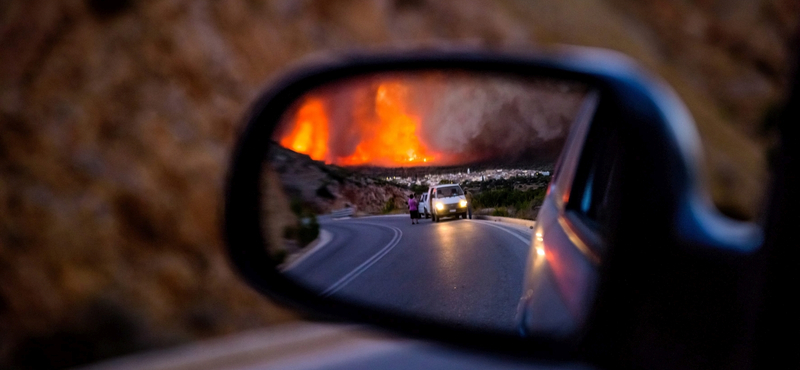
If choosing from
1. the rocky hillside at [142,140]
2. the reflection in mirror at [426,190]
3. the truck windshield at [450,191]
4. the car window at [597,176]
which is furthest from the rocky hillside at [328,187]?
the rocky hillside at [142,140]

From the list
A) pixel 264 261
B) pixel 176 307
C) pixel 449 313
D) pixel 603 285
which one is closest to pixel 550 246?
pixel 449 313

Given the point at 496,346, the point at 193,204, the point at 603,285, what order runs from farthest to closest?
1. the point at 193,204
2. the point at 496,346
3. the point at 603,285

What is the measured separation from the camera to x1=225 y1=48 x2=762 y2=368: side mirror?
1389mm

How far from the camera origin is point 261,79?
31.8ft

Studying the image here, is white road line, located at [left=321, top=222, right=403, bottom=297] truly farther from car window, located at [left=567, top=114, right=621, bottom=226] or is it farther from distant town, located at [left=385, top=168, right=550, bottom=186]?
car window, located at [left=567, top=114, right=621, bottom=226]

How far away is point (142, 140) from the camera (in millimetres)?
8609

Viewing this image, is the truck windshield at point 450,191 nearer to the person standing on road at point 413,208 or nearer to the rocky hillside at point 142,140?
the person standing on road at point 413,208

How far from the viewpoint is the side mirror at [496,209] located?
4.56 feet

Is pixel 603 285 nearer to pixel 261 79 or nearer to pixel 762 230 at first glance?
pixel 762 230

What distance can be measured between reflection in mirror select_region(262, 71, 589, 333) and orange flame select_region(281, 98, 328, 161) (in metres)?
0.01

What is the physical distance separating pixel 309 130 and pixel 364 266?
581 mm

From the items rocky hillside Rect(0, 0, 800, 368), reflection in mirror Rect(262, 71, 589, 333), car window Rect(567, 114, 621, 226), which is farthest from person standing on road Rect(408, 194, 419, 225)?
rocky hillside Rect(0, 0, 800, 368)

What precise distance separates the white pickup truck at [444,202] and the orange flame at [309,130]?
51 centimetres

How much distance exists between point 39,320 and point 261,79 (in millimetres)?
4213
